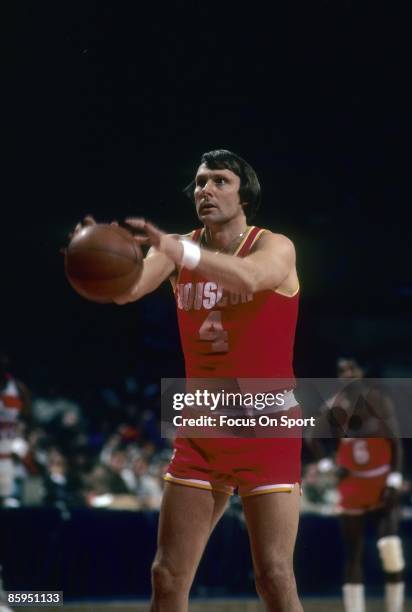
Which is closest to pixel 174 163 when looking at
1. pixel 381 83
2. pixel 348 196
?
pixel 381 83

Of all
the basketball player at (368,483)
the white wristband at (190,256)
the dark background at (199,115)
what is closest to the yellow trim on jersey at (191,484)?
the white wristband at (190,256)

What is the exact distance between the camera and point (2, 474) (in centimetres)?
886

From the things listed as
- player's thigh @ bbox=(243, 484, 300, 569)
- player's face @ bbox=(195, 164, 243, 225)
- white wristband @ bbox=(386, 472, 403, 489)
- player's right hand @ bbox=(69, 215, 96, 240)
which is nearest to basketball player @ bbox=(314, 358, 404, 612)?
white wristband @ bbox=(386, 472, 403, 489)

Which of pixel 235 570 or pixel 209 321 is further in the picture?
pixel 235 570

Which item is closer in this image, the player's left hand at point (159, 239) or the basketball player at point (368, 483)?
the player's left hand at point (159, 239)

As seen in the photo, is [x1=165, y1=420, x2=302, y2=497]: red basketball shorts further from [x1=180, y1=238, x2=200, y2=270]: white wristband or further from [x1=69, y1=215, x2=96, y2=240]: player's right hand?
[x1=69, y1=215, x2=96, y2=240]: player's right hand

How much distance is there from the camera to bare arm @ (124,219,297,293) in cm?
351

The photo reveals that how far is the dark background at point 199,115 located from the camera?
8.12 metres

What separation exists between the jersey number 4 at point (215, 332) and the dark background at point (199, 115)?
14.1ft

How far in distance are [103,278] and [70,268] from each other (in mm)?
Answer: 142

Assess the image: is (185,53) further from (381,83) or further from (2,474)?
(2,474)

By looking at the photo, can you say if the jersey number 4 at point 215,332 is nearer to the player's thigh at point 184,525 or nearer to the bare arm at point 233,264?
the bare arm at point 233,264

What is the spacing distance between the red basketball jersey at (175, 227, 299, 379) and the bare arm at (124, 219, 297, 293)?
0.65ft

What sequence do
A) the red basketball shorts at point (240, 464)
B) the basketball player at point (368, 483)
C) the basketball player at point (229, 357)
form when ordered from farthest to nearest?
the basketball player at point (368, 483) < the red basketball shorts at point (240, 464) < the basketball player at point (229, 357)
